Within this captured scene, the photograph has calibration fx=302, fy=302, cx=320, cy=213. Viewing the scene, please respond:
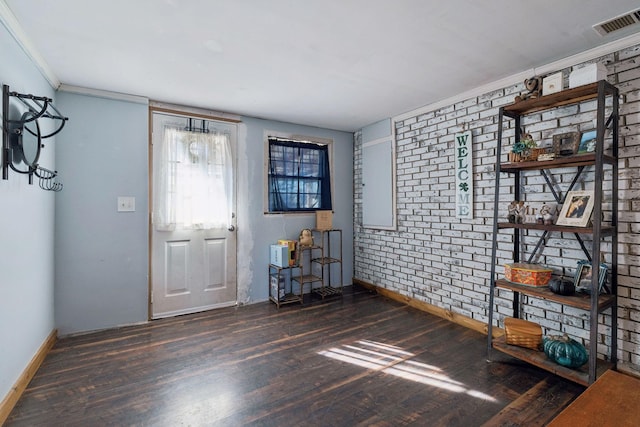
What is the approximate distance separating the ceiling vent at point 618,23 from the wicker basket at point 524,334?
2177mm

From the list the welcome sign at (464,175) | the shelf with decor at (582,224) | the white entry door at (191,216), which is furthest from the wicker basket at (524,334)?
the white entry door at (191,216)

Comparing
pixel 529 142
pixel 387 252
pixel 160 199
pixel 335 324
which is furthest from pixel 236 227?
pixel 529 142

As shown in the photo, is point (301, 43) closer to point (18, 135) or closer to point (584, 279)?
point (18, 135)

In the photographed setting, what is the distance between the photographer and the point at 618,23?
1981 mm

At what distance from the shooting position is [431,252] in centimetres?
357

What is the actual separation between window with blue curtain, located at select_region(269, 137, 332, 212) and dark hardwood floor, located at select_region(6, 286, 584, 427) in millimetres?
1710

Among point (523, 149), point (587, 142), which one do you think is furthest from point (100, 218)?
point (587, 142)

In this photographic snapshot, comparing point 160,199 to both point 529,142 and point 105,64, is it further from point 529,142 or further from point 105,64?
point 529,142

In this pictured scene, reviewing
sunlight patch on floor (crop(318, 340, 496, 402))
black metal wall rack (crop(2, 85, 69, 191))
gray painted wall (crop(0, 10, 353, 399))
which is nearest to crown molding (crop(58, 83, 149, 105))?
gray painted wall (crop(0, 10, 353, 399))

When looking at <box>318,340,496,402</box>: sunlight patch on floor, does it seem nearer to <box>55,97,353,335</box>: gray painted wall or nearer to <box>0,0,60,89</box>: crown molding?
<box>55,97,353,335</box>: gray painted wall

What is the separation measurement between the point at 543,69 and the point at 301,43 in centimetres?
205

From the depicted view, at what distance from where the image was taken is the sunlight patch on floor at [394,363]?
7.01 feet

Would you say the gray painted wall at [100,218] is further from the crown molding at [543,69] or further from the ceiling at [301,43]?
the crown molding at [543,69]

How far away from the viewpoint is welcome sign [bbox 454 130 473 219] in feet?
10.2
